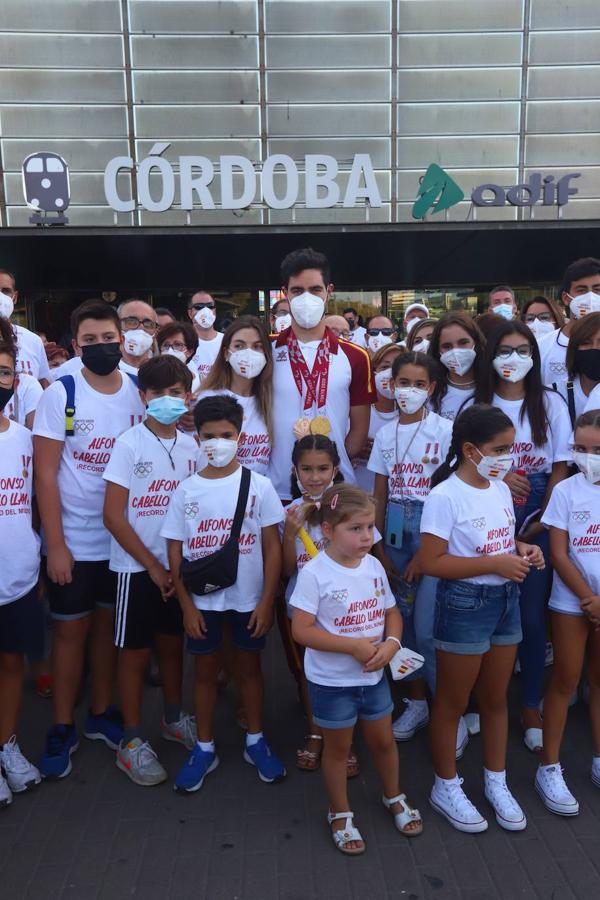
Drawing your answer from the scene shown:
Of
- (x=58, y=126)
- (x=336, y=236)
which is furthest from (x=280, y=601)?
(x=58, y=126)

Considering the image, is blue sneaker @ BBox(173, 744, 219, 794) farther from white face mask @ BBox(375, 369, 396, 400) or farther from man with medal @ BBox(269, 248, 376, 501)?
white face mask @ BBox(375, 369, 396, 400)

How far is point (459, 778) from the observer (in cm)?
288

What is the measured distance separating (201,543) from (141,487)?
1.40 feet

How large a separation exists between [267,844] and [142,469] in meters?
1.72

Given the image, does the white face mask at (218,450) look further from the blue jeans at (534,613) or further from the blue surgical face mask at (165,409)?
the blue jeans at (534,613)

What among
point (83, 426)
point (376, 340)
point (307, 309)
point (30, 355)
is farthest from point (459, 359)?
point (376, 340)

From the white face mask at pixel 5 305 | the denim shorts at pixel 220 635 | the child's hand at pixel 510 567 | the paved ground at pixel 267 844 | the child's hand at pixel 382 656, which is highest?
the white face mask at pixel 5 305

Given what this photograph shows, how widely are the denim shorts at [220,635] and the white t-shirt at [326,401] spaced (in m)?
0.72

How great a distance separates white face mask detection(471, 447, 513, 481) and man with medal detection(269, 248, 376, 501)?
0.93 meters

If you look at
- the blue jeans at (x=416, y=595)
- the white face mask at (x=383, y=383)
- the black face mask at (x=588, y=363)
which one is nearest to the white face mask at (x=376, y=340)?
the white face mask at (x=383, y=383)

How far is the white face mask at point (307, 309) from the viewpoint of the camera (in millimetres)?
3564

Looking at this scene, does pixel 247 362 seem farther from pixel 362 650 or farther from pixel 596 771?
pixel 596 771

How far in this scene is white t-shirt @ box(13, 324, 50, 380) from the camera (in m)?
4.43

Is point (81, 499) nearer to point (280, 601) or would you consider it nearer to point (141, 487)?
point (141, 487)
